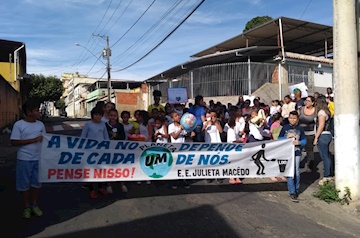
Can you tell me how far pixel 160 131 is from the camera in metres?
6.80

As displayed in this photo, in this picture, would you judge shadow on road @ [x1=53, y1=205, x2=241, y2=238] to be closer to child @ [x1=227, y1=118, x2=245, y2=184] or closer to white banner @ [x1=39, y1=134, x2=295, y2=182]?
white banner @ [x1=39, y1=134, x2=295, y2=182]

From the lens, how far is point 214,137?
7.11 m

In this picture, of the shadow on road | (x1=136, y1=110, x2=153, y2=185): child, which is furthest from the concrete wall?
the shadow on road

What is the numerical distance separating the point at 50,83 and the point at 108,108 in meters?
44.4

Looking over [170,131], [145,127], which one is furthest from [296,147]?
[145,127]

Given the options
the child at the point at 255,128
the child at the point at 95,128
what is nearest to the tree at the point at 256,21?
the child at the point at 255,128

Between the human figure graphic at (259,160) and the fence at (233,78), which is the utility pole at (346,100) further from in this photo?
the fence at (233,78)

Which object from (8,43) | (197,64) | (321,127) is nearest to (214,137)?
(321,127)

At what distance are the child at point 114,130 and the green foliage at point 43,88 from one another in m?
41.7

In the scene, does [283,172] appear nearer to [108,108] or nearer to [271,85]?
[108,108]

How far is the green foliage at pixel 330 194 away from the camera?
6047 mm

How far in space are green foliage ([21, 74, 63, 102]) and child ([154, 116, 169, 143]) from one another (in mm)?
41532

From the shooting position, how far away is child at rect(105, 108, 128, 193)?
20.2 feet

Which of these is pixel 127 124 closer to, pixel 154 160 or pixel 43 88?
pixel 154 160
